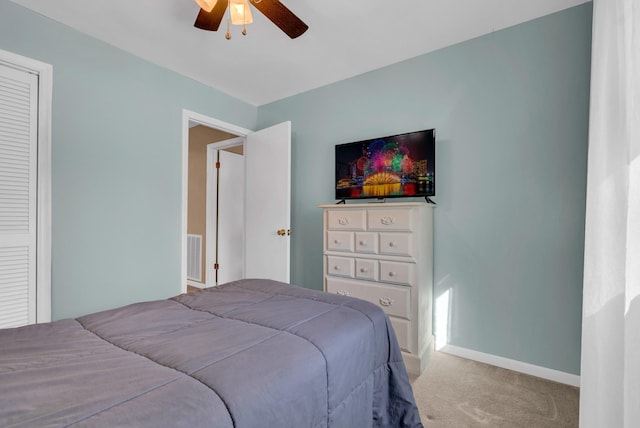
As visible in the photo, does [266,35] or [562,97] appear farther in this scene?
[266,35]

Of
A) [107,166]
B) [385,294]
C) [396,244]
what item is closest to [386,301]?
[385,294]

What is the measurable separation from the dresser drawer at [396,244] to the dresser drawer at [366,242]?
0.06 metres

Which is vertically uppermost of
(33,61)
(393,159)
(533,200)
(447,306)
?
(33,61)

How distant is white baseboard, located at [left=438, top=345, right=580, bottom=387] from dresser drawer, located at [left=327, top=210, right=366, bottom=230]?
1.27 metres

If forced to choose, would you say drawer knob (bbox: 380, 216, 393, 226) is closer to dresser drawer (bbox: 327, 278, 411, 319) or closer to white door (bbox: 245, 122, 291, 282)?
dresser drawer (bbox: 327, 278, 411, 319)

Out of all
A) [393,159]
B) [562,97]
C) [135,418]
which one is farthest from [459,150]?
[135,418]

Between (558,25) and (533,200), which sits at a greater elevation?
(558,25)

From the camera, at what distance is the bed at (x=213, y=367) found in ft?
2.08

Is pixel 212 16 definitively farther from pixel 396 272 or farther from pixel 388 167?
pixel 396 272

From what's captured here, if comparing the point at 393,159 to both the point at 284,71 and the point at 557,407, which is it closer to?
the point at 284,71

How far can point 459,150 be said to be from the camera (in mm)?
2477

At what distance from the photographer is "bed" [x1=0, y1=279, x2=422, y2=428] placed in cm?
63

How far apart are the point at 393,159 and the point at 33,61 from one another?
2837mm

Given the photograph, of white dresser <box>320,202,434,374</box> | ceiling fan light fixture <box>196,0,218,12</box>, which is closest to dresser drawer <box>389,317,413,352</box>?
white dresser <box>320,202,434,374</box>
